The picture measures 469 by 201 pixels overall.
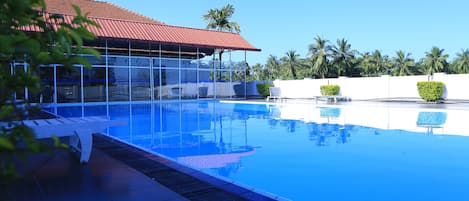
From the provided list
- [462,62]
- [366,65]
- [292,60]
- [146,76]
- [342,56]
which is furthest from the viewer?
[462,62]

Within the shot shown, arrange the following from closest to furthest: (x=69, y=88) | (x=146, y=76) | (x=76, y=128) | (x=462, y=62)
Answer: (x=76, y=128)
(x=69, y=88)
(x=146, y=76)
(x=462, y=62)

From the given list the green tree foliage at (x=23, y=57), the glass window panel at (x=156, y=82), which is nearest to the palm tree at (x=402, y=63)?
the glass window panel at (x=156, y=82)

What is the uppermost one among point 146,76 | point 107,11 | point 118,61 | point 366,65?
point 107,11

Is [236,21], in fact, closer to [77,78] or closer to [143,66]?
[143,66]

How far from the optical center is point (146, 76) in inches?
837

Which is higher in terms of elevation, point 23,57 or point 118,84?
point 118,84

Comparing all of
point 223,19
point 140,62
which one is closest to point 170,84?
point 140,62

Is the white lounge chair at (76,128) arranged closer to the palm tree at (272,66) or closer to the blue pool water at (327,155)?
the blue pool water at (327,155)

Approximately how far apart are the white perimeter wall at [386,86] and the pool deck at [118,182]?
1807 centimetres

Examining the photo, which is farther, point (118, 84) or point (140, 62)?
point (140, 62)

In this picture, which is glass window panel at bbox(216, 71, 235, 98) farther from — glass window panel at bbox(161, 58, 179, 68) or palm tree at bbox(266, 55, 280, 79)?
palm tree at bbox(266, 55, 280, 79)

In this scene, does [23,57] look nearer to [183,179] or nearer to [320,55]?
[183,179]

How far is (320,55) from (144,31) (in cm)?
2610

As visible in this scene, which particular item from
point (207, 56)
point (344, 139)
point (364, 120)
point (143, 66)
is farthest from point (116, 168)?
point (207, 56)
